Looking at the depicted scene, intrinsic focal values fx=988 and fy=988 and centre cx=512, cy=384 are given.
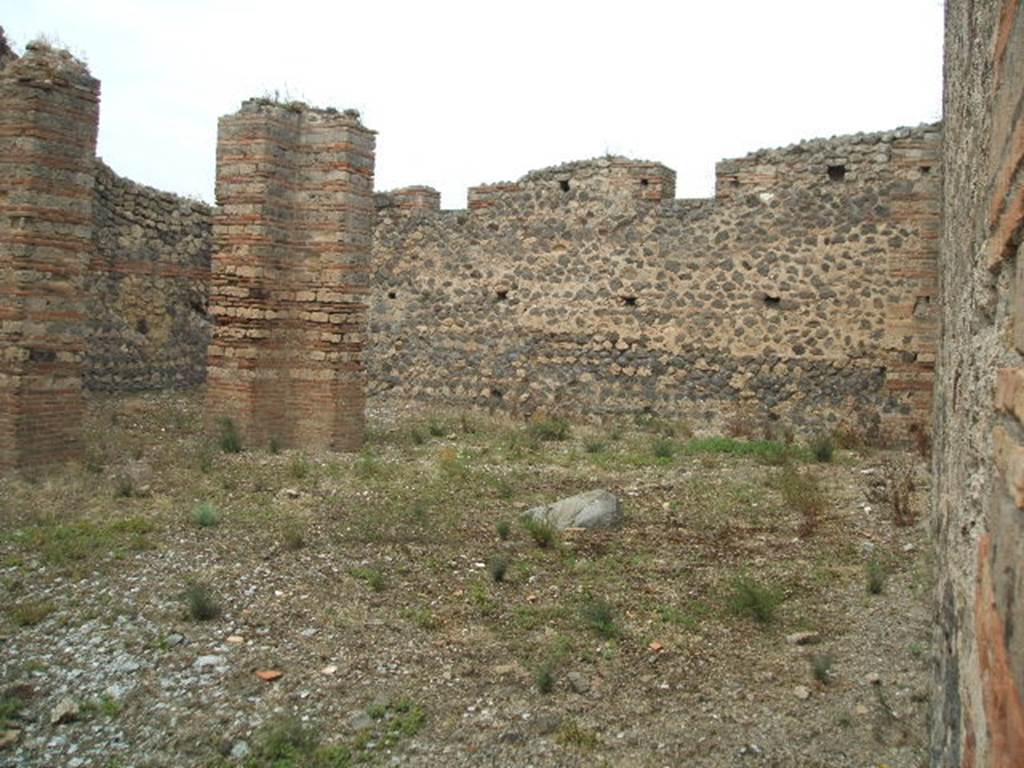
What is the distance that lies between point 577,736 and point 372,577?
91.0 inches

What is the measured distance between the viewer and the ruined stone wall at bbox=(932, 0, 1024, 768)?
1.61 metres

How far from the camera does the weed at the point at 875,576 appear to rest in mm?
6234

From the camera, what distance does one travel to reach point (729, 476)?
1011 cm

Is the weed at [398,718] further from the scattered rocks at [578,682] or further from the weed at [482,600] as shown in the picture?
the weed at [482,600]

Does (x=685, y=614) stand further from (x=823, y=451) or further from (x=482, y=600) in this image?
(x=823, y=451)

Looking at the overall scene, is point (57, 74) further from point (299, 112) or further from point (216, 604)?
point (216, 604)

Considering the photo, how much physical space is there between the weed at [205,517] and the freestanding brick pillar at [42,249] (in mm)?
2734

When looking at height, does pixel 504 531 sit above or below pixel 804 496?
below

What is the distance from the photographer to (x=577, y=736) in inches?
176

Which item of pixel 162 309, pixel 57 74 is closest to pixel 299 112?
pixel 57 74

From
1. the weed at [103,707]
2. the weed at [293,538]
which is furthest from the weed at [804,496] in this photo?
the weed at [103,707]

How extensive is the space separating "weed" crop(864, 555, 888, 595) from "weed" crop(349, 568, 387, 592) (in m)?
3.11

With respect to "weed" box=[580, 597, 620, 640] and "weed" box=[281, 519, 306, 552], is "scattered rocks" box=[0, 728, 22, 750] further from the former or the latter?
"weed" box=[580, 597, 620, 640]

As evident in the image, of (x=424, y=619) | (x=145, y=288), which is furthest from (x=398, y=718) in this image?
(x=145, y=288)
